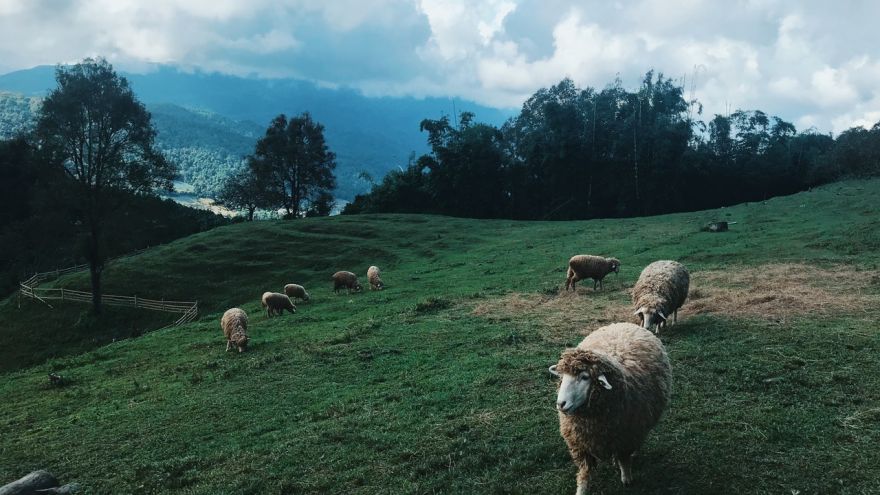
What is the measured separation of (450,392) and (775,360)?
7263 millimetres

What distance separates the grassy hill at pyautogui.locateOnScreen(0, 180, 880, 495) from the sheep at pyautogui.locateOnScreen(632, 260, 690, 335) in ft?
2.07

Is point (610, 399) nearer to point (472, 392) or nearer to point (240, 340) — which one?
point (472, 392)

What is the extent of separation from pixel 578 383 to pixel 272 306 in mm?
21411

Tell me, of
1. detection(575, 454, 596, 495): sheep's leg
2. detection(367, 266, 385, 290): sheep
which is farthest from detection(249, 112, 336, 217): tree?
detection(575, 454, 596, 495): sheep's leg

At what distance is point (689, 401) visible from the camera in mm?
9766

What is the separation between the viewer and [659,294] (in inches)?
590

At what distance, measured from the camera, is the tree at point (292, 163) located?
2554 inches

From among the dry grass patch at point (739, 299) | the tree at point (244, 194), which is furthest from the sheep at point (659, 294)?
the tree at point (244, 194)

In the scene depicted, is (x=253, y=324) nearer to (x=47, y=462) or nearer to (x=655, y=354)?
(x=47, y=462)

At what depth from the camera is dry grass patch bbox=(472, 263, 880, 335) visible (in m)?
15.0

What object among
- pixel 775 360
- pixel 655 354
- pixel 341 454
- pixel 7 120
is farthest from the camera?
pixel 7 120

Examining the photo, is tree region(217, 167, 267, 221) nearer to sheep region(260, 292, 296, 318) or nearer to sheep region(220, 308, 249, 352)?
sheep region(260, 292, 296, 318)

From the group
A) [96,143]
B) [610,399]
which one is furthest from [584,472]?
[96,143]

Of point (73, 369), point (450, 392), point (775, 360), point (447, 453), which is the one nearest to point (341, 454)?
point (447, 453)
